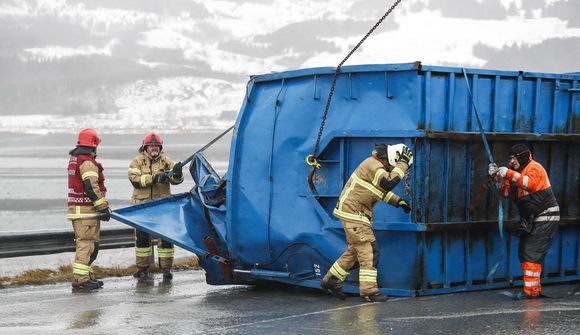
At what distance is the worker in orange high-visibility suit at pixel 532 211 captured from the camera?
8102 millimetres

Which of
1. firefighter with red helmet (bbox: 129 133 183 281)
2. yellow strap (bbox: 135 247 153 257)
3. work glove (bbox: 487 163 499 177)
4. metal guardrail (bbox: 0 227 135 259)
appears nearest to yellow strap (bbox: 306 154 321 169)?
work glove (bbox: 487 163 499 177)

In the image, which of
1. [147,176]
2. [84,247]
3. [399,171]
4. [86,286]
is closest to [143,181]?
[147,176]

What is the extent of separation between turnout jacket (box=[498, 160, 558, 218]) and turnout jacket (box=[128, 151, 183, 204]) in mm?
4376

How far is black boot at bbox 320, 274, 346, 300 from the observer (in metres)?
8.16

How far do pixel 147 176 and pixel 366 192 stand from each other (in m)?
3.83

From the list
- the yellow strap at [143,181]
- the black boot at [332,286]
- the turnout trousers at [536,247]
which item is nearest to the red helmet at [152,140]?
the yellow strap at [143,181]

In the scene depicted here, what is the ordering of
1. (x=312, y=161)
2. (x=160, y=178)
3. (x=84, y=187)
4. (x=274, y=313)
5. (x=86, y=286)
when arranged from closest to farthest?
(x=274, y=313) → (x=312, y=161) → (x=86, y=286) → (x=84, y=187) → (x=160, y=178)

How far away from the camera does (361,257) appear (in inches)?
310

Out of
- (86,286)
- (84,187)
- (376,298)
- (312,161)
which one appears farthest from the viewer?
(84,187)

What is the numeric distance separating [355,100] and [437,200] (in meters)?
1.27

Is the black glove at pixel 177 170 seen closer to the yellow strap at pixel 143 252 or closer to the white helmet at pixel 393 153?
the yellow strap at pixel 143 252

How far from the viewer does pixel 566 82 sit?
8969 millimetres

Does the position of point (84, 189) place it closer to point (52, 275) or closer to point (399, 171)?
point (52, 275)

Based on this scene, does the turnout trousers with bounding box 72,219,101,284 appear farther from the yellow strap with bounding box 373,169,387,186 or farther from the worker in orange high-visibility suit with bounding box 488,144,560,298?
the worker in orange high-visibility suit with bounding box 488,144,560,298
